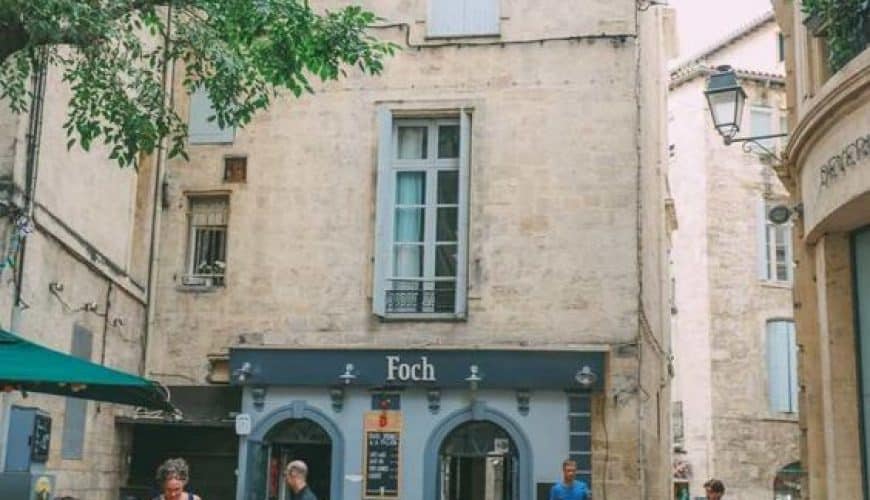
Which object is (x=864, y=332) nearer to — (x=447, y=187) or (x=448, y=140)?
(x=447, y=187)

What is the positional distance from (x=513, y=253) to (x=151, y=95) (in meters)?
6.12

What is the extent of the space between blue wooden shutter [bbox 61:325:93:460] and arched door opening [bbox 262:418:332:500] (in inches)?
95.0

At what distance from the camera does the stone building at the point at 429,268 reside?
49.3 feet

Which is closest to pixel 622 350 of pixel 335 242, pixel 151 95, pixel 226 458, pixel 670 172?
pixel 335 242

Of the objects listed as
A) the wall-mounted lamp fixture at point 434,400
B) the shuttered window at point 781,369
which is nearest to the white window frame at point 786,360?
the shuttered window at point 781,369

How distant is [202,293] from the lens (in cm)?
1627

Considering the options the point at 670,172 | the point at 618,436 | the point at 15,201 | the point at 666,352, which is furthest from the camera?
the point at 670,172

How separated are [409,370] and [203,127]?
4.61m

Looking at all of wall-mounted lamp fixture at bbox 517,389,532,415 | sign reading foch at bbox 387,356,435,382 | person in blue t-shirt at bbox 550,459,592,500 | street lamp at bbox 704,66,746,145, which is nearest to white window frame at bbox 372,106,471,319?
sign reading foch at bbox 387,356,435,382

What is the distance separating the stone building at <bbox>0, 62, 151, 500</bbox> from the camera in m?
12.4

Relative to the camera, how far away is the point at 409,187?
53.4ft

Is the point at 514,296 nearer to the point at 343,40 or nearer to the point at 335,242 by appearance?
the point at 335,242

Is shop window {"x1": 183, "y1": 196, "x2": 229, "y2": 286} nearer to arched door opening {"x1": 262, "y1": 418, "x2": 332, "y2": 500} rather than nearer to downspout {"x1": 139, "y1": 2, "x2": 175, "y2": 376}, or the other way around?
downspout {"x1": 139, "y1": 2, "x2": 175, "y2": 376}

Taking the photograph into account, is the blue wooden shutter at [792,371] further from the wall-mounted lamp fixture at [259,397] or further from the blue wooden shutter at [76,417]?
the blue wooden shutter at [76,417]
